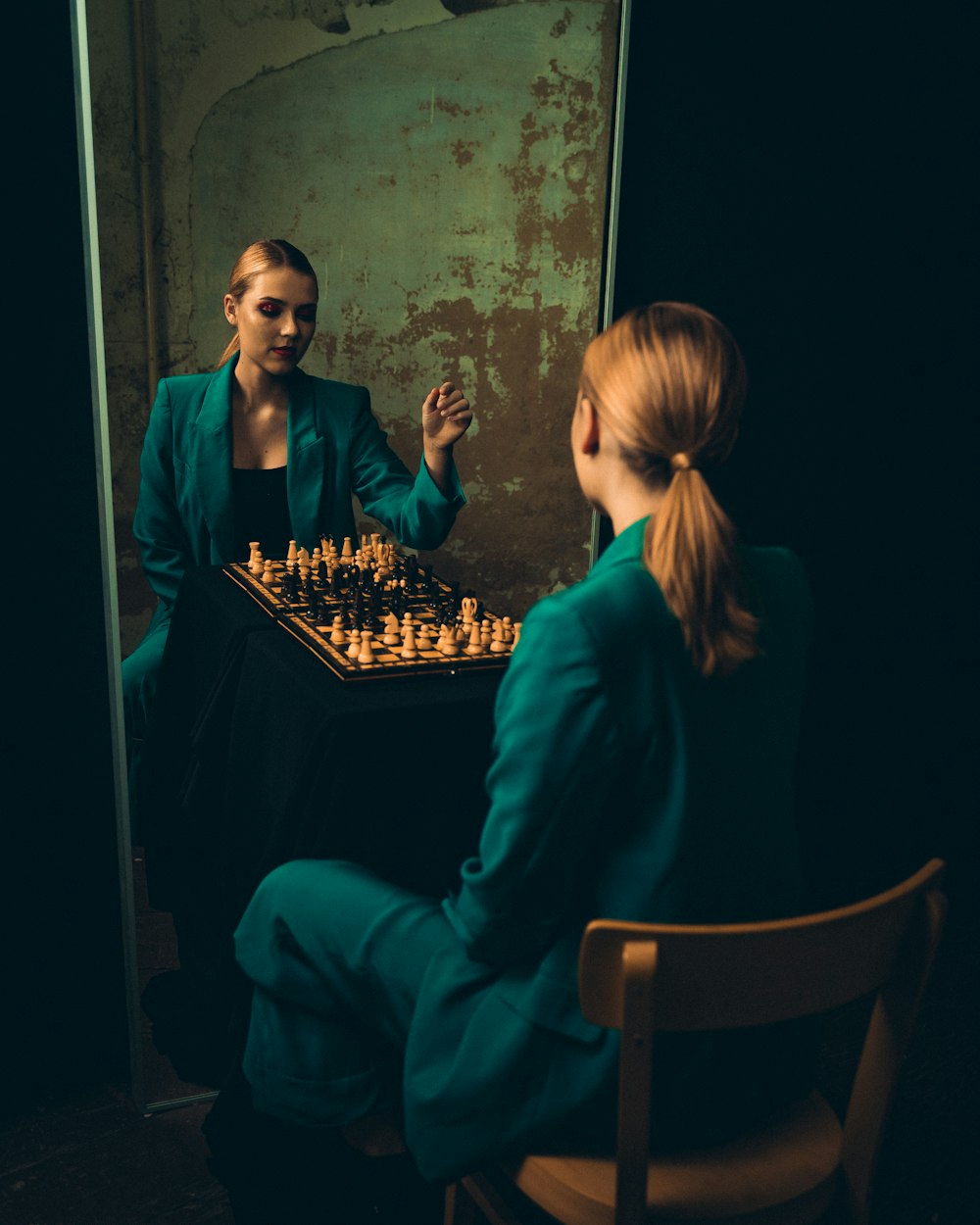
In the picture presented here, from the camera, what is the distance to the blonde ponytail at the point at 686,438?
136 centimetres

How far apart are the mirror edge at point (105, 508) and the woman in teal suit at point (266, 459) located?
1.51ft

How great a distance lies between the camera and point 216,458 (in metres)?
2.77

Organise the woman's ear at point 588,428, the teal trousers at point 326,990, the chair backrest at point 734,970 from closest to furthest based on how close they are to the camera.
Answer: the chair backrest at point 734,970 < the woman's ear at point 588,428 < the teal trousers at point 326,990

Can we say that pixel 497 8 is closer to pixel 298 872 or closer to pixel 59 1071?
pixel 298 872

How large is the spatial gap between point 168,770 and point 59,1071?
68 centimetres

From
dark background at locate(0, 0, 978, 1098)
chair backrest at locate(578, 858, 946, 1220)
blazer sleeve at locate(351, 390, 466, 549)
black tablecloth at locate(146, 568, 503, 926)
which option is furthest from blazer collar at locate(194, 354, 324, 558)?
chair backrest at locate(578, 858, 946, 1220)

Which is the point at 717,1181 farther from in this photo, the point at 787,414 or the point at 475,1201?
the point at 787,414

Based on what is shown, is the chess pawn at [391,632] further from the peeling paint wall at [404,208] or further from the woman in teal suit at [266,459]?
the peeling paint wall at [404,208]

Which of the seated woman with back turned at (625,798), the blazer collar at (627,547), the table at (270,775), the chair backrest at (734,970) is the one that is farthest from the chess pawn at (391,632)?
the chair backrest at (734,970)

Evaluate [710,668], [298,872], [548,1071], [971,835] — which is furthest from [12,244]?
[971,835]

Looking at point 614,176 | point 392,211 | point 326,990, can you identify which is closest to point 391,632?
point 326,990

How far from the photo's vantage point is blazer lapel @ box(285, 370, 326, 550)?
9.26 feet

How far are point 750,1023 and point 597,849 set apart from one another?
0.28m

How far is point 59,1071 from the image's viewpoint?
2410 millimetres
